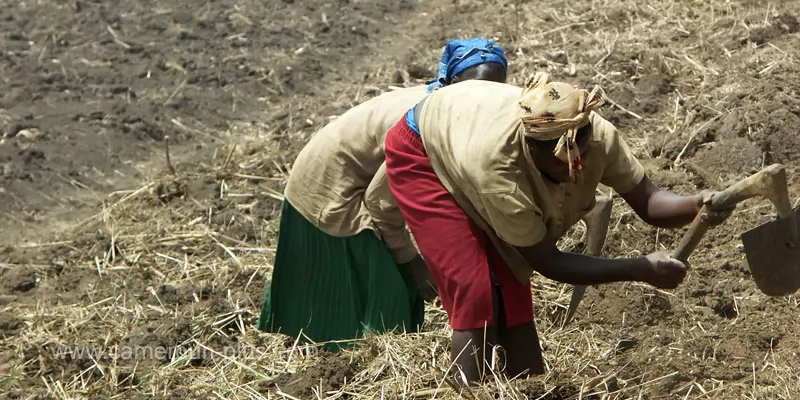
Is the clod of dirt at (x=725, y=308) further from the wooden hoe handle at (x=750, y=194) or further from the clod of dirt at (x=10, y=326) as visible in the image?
the clod of dirt at (x=10, y=326)

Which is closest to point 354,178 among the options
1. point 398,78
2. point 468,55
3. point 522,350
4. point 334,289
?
point 334,289

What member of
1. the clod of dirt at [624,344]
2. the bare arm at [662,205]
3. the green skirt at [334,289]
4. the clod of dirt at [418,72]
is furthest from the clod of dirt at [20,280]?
the bare arm at [662,205]

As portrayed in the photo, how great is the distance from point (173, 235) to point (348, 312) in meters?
1.67

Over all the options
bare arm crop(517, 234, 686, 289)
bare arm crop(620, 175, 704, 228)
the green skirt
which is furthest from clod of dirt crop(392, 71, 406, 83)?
bare arm crop(517, 234, 686, 289)

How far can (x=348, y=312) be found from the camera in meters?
4.22

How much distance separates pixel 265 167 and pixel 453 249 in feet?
9.87

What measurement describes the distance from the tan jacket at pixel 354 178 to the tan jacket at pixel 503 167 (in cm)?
52

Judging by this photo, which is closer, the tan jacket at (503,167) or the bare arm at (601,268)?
the tan jacket at (503,167)

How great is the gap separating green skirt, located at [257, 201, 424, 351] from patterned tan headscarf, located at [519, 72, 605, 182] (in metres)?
1.29

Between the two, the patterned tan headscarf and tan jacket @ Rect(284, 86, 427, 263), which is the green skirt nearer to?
tan jacket @ Rect(284, 86, 427, 263)

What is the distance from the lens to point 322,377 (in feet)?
12.6

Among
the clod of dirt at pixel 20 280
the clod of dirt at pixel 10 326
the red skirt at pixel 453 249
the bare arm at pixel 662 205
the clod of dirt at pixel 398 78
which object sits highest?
the bare arm at pixel 662 205

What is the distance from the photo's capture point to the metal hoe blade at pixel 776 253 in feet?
10.2

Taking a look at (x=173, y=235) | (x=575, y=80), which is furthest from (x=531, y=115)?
(x=575, y=80)
